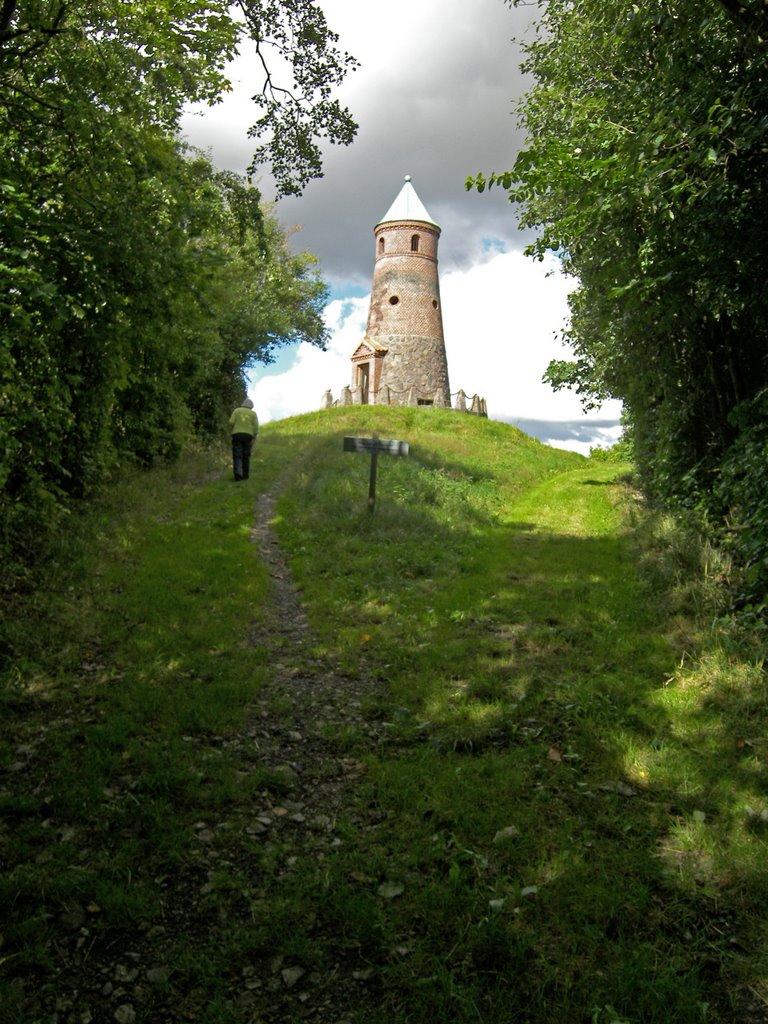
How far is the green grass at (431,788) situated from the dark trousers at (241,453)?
705 centimetres

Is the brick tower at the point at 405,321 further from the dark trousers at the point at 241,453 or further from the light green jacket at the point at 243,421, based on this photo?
the light green jacket at the point at 243,421

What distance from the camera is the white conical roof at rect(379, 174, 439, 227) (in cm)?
4041

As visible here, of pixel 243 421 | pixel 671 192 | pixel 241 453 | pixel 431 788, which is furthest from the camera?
pixel 241 453

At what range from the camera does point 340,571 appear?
1129cm

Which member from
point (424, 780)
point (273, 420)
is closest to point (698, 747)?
point (424, 780)

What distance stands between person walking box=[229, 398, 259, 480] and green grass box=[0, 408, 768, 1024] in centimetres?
691

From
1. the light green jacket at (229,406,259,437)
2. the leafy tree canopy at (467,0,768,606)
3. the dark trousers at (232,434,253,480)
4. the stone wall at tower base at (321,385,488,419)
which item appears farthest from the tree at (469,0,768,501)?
the stone wall at tower base at (321,385,488,419)

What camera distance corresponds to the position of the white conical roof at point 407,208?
133 ft

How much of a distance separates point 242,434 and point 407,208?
28.3 meters

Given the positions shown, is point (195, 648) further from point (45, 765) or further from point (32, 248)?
point (32, 248)

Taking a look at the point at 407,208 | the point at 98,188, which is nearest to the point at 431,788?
the point at 98,188

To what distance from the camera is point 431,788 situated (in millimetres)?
5406

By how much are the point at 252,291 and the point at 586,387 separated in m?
15.3

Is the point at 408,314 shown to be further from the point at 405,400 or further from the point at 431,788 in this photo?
the point at 431,788
